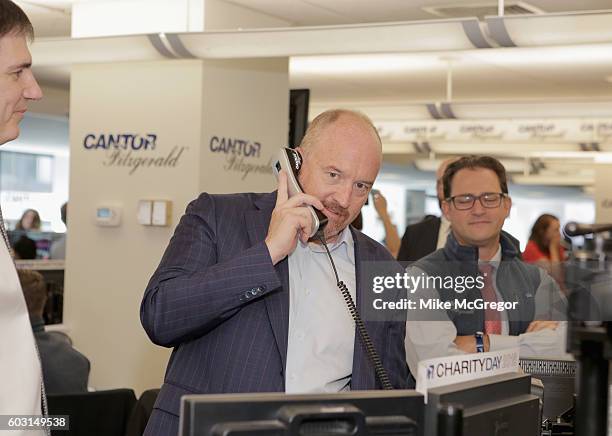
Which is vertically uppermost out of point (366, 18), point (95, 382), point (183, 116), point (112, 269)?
point (366, 18)

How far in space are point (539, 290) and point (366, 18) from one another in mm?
5127

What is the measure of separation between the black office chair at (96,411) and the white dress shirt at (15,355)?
2134mm

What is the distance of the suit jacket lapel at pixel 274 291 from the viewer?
2.30 metres

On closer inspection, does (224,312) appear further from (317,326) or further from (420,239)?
(420,239)

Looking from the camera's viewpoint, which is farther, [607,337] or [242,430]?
[607,337]

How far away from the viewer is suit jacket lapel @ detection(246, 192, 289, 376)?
2299 mm

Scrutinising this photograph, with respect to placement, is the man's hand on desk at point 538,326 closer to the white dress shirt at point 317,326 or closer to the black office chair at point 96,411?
the white dress shirt at point 317,326

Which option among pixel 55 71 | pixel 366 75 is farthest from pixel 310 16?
pixel 55 71

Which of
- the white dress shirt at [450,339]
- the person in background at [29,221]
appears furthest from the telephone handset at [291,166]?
the person in background at [29,221]

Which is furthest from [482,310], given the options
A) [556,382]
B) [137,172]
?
[137,172]

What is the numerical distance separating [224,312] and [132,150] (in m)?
5.28

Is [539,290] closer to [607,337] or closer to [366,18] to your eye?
[607,337]

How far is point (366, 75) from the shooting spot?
34.3 feet

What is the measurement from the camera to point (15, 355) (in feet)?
5.95
